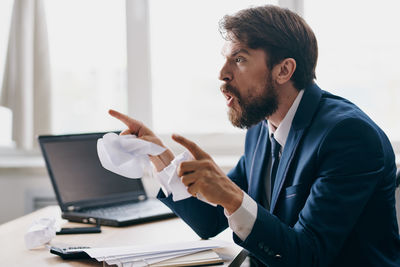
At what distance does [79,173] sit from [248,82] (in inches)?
30.6

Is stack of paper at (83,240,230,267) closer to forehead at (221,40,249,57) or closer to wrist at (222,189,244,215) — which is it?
wrist at (222,189,244,215)

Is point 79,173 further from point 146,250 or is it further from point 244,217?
point 244,217

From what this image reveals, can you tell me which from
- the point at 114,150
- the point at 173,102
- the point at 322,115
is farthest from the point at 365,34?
the point at 114,150

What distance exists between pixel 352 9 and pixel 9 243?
193cm

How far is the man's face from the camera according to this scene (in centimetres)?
147

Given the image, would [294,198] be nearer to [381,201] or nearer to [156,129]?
[381,201]

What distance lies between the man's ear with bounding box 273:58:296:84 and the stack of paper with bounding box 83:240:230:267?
531 mm

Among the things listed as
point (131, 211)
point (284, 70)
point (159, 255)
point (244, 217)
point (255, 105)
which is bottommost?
point (131, 211)

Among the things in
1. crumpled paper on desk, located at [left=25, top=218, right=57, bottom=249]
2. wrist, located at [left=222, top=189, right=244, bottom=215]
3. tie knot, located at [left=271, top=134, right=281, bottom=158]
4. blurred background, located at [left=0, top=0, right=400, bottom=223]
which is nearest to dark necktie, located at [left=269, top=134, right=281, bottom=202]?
tie knot, located at [left=271, top=134, right=281, bottom=158]

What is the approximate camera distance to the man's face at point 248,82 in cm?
147

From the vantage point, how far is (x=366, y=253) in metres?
1.24

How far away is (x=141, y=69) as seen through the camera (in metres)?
2.68

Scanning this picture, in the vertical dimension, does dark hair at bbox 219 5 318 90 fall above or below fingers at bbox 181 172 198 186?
above

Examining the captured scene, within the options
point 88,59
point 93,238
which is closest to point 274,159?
point 93,238
